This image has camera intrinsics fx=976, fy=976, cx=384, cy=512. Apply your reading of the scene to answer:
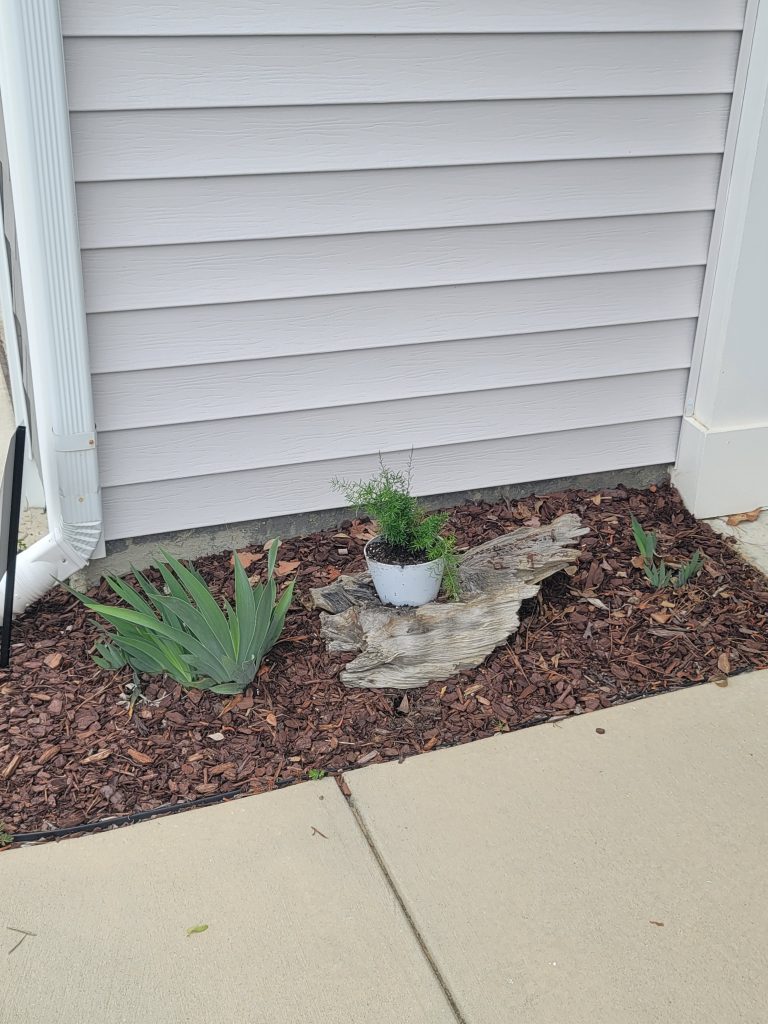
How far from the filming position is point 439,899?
203 cm

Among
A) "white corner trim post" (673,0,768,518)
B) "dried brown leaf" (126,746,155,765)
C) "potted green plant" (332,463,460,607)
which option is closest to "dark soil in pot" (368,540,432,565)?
"potted green plant" (332,463,460,607)

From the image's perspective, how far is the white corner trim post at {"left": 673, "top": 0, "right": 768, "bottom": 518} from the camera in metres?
2.97

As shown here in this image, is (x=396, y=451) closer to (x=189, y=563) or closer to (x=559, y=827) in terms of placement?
(x=189, y=563)

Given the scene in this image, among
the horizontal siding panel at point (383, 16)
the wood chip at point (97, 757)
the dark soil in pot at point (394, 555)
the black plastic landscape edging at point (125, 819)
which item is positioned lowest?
the black plastic landscape edging at point (125, 819)

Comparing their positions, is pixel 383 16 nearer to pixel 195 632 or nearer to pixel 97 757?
pixel 195 632

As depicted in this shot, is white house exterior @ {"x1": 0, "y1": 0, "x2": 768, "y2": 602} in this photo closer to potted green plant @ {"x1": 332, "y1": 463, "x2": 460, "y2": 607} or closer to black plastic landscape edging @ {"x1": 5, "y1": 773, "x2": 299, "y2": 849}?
potted green plant @ {"x1": 332, "y1": 463, "x2": 460, "y2": 607}

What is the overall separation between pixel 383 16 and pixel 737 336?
4.96 ft

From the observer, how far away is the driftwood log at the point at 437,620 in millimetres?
2643

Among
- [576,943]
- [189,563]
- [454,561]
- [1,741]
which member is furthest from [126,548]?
[576,943]

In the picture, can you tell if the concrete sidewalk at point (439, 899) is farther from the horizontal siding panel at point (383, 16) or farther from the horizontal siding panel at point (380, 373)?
the horizontal siding panel at point (383, 16)

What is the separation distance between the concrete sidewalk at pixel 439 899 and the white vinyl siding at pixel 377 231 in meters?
1.17

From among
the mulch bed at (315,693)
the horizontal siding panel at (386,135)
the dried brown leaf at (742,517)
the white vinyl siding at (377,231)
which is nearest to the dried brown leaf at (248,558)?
the mulch bed at (315,693)

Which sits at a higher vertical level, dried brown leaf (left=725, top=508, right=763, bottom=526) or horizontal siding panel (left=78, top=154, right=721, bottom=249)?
horizontal siding panel (left=78, top=154, right=721, bottom=249)

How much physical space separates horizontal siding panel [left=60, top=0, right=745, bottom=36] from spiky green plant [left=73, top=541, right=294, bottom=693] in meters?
1.37
